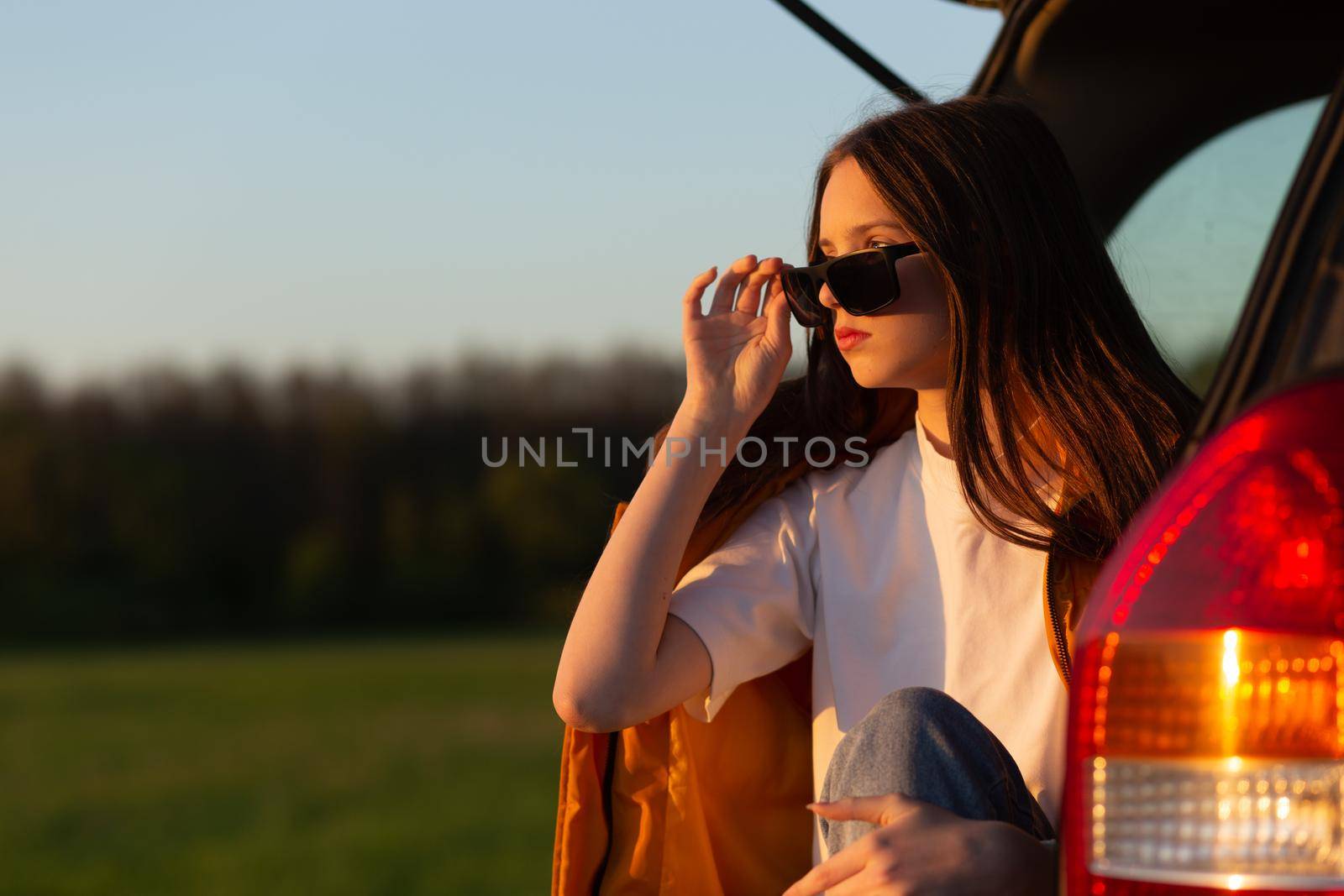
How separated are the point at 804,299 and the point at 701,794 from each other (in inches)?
31.7

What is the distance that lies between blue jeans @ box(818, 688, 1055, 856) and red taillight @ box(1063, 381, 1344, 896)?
1.62 feet

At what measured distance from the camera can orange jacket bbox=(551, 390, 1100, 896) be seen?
2.16m

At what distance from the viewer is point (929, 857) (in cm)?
141

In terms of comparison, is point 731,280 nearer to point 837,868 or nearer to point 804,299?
point 804,299

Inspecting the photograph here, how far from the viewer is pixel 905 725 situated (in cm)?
155

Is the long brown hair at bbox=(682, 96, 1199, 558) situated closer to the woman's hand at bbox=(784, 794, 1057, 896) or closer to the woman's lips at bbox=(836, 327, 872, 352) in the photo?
the woman's lips at bbox=(836, 327, 872, 352)

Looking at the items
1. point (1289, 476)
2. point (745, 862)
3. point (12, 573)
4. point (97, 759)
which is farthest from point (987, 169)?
point (12, 573)

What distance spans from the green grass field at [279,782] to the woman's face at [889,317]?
8.22 metres

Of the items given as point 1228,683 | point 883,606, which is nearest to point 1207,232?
point 883,606

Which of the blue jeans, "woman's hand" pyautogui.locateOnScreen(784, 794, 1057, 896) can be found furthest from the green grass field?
"woman's hand" pyautogui.locateOnScreen(784, 794, 1057, 896)

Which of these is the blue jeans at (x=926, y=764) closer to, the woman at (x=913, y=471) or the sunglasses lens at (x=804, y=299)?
the woman at (x=913, y=471)

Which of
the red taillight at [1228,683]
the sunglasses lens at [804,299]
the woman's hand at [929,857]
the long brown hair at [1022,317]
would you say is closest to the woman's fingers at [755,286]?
the sunglasses lens at [804,299]

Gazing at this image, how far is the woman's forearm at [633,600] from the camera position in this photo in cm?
209

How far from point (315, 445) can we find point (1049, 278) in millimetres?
44294
